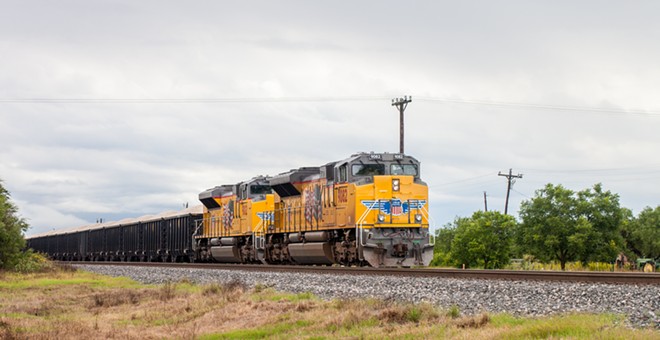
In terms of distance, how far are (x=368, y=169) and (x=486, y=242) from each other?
1132 inches

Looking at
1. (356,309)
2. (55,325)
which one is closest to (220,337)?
(356,309)

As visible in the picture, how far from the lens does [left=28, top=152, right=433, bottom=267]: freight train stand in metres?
24.8

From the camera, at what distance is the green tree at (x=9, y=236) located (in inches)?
1302

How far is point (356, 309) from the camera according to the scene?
12.6 meters

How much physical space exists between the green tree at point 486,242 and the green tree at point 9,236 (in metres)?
28.4

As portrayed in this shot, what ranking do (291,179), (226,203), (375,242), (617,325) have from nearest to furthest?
1. (617,325)
2. (375,242)
3. (291,179)
4. (226,203)

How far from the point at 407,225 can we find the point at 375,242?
1.31 metres

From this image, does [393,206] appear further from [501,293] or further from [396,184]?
[501,293]

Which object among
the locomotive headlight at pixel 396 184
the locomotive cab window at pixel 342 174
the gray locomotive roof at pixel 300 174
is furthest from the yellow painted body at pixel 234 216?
the locomotive headlight at pixel 396 184

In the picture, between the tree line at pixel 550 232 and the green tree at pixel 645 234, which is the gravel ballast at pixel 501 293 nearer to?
the tree line at pixel 550 232

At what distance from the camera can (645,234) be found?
65.3 metres

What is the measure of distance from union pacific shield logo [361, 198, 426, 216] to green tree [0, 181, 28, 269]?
16275mm

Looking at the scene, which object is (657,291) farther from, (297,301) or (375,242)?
(375,242)

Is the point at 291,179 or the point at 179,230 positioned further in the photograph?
the point at 179,230
